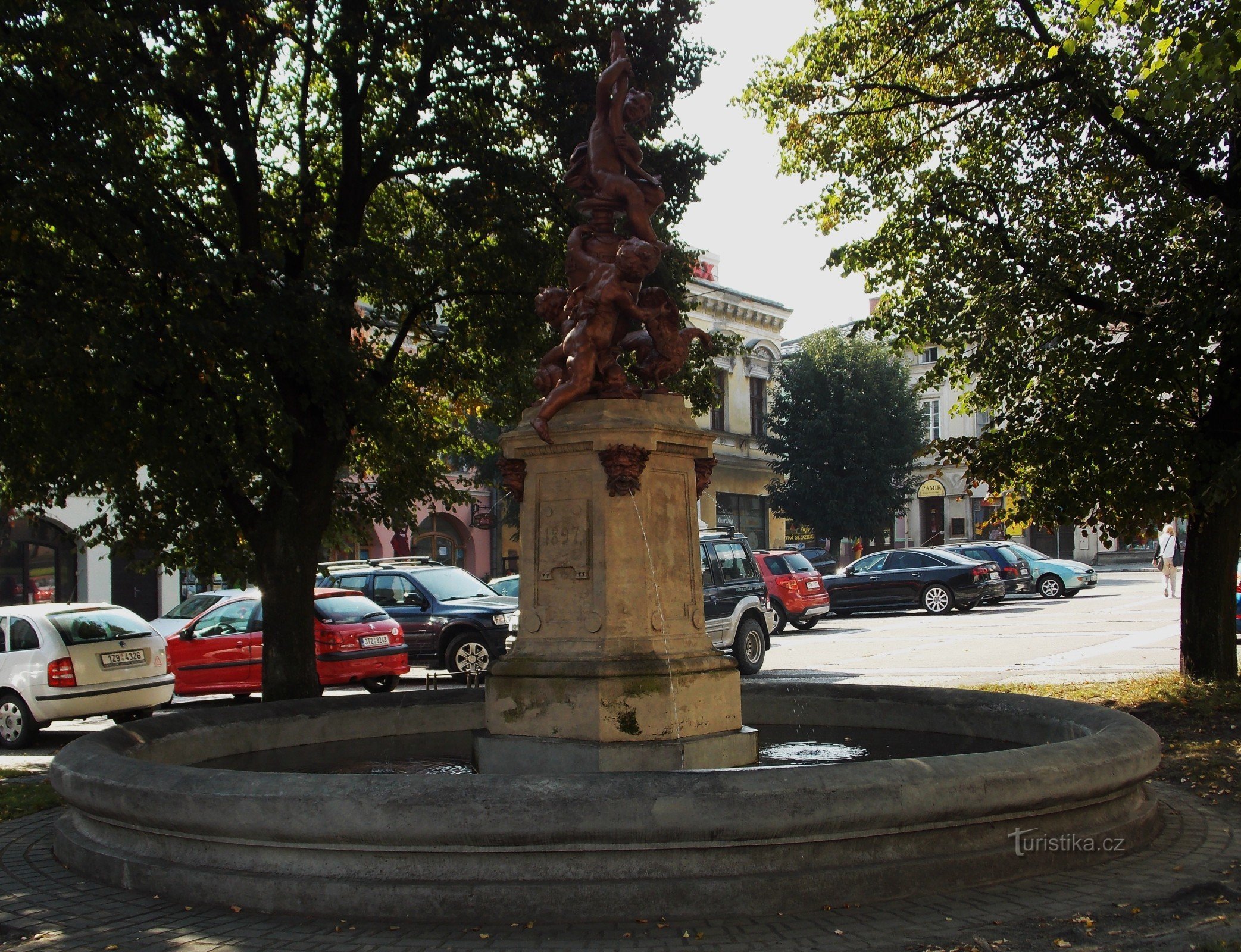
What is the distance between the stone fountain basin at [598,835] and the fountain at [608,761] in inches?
0.5

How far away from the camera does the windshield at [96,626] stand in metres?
14.0

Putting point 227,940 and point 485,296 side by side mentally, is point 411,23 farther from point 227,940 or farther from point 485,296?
point 227,940

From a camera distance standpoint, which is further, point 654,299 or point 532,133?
point 532,133

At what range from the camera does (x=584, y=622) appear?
22.6 ft

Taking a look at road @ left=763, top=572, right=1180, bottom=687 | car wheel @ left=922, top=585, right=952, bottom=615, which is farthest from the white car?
car wheel @ left=922, top=585, right=952, bottom=615

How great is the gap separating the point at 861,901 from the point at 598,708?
1956 millimetres

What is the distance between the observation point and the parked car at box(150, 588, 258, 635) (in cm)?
1902

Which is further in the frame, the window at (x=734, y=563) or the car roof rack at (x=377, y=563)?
the car roof rack at (x=377, y=563)

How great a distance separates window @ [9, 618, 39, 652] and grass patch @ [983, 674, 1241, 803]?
10899mm

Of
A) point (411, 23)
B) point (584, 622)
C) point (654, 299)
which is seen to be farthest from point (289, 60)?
point (584, 622)

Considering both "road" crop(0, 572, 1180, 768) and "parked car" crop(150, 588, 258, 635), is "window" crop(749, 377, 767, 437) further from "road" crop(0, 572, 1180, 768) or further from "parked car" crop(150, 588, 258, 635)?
"parked car" crop(150, 588, 258, 635)

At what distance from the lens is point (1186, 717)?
1044 centimetres

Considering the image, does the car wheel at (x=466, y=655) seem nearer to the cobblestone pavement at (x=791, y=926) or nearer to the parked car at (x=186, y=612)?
the parked car at (x=186, y=612)

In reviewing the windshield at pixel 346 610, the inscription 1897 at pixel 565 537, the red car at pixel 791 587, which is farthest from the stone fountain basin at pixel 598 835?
the red car at pixel 791 587
